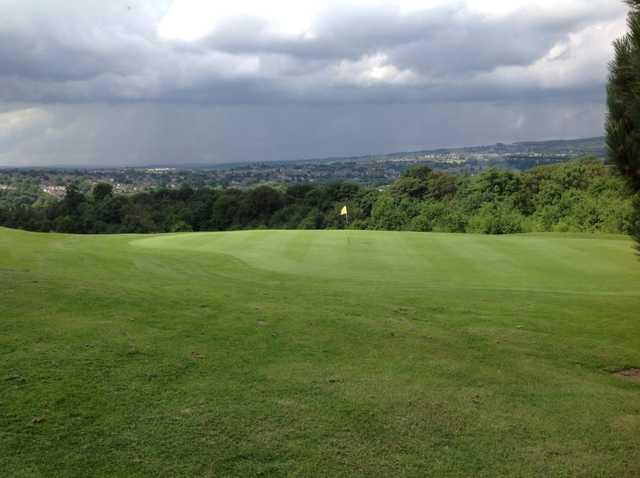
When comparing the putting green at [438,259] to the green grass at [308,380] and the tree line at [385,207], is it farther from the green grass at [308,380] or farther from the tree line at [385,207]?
the tree line at [385,207]

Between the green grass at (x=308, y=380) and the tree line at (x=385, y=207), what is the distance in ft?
148

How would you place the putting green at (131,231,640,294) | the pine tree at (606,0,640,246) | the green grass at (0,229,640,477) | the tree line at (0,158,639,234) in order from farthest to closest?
the tree line at (0,158,639,234) → the putting green at (131,231,640,294) → the pine tree at (606,0,640,246) → the green grass at (0,229,640,477)

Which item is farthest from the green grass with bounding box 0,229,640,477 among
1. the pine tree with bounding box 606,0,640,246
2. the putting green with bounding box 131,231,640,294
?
the pine tree with bounding box 606,0,640,246

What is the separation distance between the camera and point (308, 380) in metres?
6.70

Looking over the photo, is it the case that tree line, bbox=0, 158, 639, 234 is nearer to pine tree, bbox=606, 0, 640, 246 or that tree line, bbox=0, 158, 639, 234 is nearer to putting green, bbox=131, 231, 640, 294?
putting green, bbox=131, 231, 640, 294

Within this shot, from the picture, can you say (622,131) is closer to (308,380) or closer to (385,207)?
(308,380)

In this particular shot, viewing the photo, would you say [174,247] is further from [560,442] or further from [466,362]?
[560,442]

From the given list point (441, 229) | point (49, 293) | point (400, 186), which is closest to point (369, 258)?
point (49, 293)

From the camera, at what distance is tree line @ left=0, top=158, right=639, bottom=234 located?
60.0 m

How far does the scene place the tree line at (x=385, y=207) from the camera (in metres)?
60.0

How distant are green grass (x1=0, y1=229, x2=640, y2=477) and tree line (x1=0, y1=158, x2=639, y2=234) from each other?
45107mm

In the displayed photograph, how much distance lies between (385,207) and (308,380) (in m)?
67.4

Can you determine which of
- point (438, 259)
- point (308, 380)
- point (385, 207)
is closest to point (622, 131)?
point (308, 380)

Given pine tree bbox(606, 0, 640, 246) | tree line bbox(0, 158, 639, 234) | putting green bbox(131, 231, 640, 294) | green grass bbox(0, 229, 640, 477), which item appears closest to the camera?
green grass bbox(0, 229, 640, 477)
